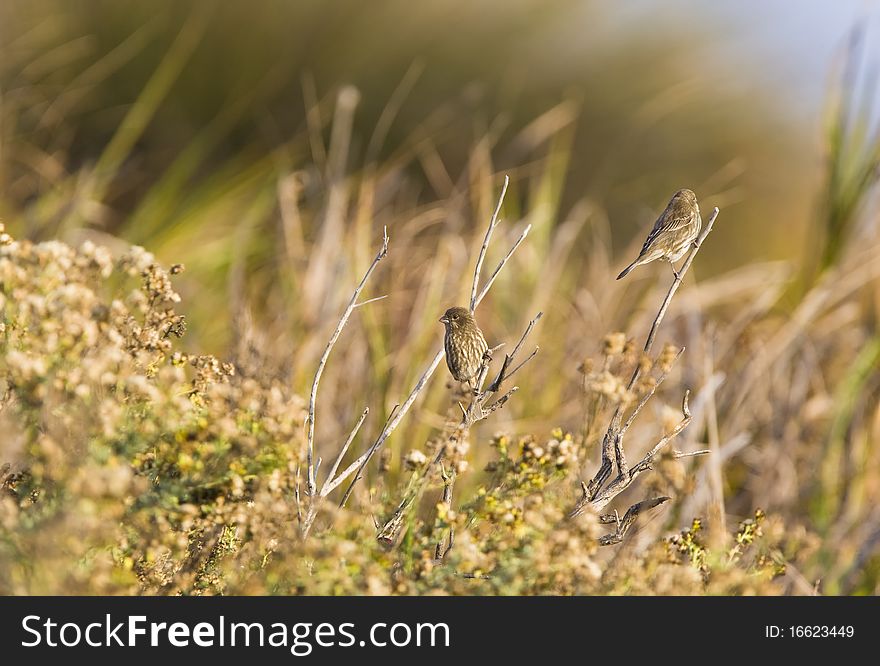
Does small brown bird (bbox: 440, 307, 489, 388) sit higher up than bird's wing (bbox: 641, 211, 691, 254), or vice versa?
bird's wing (bbox: 641, 211, 691, 254)

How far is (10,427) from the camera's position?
1446 mm

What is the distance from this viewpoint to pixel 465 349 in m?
1.91

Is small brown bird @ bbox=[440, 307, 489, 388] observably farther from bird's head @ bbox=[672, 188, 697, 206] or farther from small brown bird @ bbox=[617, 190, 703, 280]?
bird's head @ bbox=[672, 188, 697, 206]

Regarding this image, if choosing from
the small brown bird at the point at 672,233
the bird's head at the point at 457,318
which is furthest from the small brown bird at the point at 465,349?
the small brown bird at the point at 672,233

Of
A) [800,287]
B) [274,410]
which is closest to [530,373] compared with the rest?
[800,287]

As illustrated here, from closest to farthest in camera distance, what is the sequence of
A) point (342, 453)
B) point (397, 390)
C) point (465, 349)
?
point (342, 453), point (465, 349), point (397, 390)

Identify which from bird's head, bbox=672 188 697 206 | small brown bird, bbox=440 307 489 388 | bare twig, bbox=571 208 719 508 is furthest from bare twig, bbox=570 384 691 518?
bird's head, bbox=672 188 697 206

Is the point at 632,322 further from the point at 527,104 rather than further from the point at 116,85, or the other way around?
the point at 116,85

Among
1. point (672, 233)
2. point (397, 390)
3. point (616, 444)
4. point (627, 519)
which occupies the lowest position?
point (627, 519)

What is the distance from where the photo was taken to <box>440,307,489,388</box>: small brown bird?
1892 mm

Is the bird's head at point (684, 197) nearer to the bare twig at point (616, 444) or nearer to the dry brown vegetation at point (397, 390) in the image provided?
the bare twig at point (616, 444)

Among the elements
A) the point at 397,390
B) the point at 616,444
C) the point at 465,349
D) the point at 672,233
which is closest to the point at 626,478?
the point at 616,444

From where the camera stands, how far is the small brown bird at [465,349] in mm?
1892

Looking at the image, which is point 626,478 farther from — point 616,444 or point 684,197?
point 684,197
